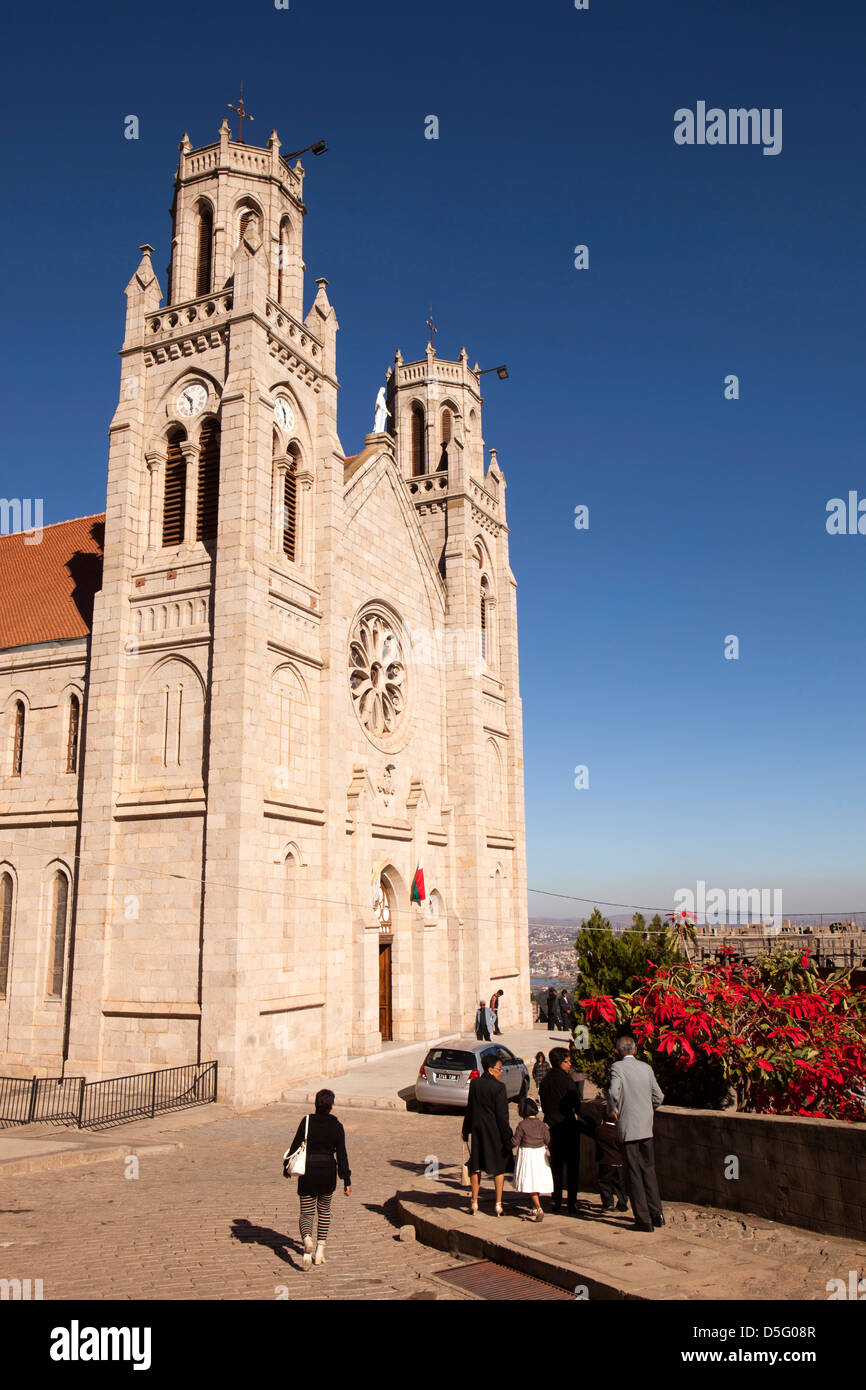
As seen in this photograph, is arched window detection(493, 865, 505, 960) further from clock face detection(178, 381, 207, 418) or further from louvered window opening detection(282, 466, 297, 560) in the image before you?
clock face detection(178, 381, 207, 418)

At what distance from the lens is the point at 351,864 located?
2630 cm

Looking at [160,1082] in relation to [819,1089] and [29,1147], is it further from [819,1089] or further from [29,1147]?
[819,1089]

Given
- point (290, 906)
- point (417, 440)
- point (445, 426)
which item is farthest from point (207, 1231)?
point (445, 426)

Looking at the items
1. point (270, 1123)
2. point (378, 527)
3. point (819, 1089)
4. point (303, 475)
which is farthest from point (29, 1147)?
point (378, 527)

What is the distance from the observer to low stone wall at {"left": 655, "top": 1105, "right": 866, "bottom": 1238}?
9086 millimetres

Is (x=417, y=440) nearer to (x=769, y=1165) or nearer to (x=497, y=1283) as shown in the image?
(x=769, y=1165)

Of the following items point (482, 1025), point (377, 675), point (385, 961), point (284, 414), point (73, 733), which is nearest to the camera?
point (73, 733)

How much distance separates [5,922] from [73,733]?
5149 millimetres

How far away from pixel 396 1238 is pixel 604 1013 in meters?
3.53

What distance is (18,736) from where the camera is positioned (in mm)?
26484

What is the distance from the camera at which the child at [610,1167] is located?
1018 cm

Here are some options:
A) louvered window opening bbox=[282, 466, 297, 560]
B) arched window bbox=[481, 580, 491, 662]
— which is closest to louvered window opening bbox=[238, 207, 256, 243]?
louvered window opening bbox=[282, 466, 297, 560]

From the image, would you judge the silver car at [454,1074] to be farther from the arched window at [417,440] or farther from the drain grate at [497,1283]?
the arched window at [417,440]

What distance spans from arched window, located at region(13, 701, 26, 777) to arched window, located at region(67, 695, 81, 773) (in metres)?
1.75
